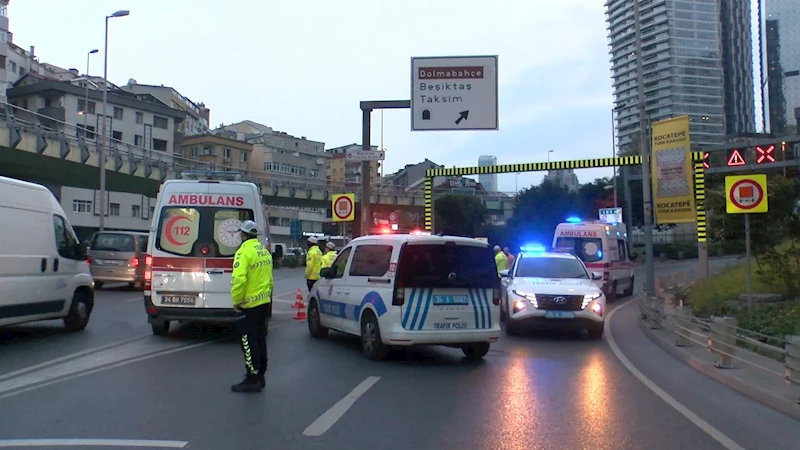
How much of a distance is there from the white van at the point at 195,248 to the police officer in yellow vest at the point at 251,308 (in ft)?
13.1

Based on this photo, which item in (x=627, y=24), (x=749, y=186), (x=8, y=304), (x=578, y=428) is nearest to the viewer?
(x=578, y=428)

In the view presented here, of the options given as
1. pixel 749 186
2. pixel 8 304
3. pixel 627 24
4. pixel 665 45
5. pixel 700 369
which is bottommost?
pixel 700 369

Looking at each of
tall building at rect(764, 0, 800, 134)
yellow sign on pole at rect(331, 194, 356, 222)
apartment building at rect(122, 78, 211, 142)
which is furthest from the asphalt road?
tall building at rect(764, 0, 800, 134)

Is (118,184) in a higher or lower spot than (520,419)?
higher

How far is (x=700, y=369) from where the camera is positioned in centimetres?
1021

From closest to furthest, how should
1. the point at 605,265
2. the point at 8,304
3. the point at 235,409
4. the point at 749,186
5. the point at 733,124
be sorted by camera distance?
1. the point at 235,409
2. the point at 8,304
3. the point at 749,186
4. the point at 605,265
5. the point at 733,124

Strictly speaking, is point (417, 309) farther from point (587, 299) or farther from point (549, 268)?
point (549, 268)

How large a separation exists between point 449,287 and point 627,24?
31.3 m

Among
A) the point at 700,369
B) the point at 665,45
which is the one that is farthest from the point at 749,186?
the point at 665,45

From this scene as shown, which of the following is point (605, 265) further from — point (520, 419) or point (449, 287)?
point (520, 419)

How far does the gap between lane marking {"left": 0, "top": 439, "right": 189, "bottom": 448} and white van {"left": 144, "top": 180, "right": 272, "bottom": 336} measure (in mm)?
5988

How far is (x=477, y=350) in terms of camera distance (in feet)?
36.1

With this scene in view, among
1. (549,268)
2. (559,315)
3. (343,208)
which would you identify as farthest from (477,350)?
(343,208)

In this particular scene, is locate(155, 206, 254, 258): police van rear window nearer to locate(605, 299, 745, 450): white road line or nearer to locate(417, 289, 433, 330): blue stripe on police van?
locate(417, 289, 433, 330): blue stripe on police van
